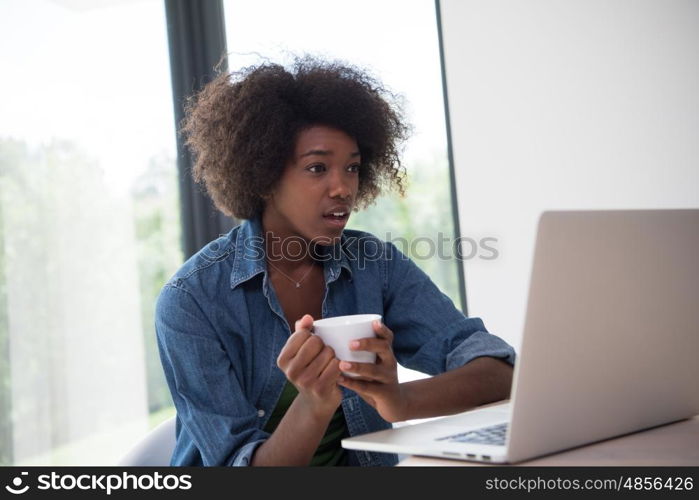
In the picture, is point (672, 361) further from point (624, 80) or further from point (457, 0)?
point (457, 0)

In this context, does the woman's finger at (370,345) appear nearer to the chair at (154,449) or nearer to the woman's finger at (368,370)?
the woman's finger at (368,370)

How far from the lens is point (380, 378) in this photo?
1.20 metres

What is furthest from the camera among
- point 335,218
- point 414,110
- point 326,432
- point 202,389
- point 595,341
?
point 414,110

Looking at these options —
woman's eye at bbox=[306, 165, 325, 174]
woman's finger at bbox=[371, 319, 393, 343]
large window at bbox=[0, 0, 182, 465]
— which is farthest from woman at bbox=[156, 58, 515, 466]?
large window at bbox=[0, 0, 182, 465]

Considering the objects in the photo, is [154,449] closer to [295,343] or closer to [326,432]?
[326,432]

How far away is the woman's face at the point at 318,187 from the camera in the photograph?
1730 millimetres

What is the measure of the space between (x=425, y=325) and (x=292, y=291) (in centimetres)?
33

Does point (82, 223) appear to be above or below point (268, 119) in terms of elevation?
below

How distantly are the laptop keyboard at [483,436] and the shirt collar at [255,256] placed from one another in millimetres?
732

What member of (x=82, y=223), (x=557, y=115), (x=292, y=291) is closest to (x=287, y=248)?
(x=292, y=291)

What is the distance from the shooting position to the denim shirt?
146 cm

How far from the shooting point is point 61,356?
2775 millimetres

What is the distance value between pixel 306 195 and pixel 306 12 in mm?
1830

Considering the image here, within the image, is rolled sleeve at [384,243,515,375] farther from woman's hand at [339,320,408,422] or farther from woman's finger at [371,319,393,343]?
woman's finger at [371,319,393,343]
